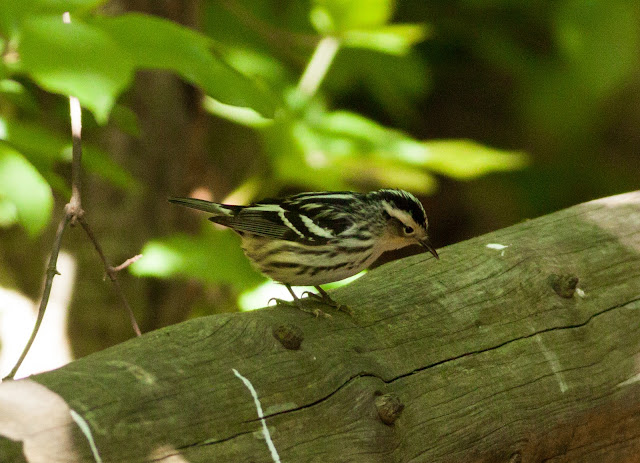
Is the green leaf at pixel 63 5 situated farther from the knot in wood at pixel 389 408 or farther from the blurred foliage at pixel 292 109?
the knot in wood at pixel 389 408

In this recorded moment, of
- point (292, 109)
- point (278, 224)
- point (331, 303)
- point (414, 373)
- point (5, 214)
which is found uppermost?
point (292, 109)

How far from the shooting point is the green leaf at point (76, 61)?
1.68m

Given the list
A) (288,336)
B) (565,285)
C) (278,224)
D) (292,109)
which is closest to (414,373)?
(288,336)

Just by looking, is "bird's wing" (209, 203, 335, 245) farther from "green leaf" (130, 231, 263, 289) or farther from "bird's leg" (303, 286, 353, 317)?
"bird's leg" (303, 286, 353, 317)

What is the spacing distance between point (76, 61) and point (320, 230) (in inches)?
67.3

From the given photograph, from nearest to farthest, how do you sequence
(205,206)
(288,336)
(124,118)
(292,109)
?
(288,336) → (124,118) → (205,206) → (292,109)

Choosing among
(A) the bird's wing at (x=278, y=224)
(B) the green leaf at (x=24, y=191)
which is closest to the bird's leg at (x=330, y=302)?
(A) the bird's wing at (x=278, y=224)

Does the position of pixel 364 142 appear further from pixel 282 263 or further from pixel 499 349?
pixel 499 349

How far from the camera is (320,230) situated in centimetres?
332

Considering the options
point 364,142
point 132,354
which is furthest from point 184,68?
point 364,142

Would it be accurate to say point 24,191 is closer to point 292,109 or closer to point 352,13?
point 352,13

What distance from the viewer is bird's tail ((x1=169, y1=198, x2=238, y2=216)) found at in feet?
10.8

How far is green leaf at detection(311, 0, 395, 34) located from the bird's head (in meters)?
0.87

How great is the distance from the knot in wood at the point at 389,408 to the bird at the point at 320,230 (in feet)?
2.85
